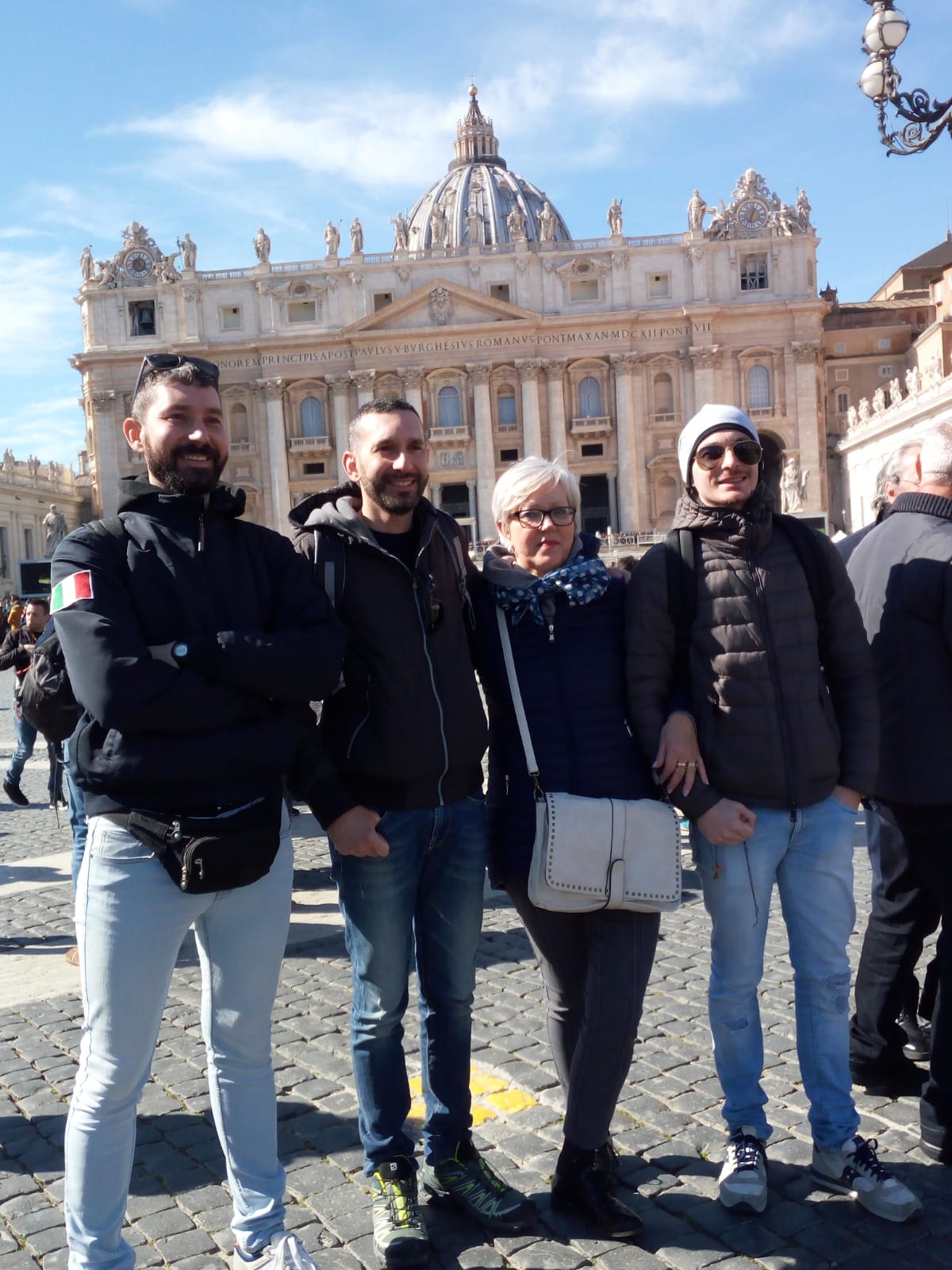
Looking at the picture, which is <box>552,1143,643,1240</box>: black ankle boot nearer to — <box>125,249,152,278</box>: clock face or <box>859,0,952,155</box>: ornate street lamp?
<box>859,0,952,155</box>: ornate street lamp

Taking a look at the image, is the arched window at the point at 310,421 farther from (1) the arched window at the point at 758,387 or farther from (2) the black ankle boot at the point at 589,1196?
(2) the black ankle boot at the point at 589,1196

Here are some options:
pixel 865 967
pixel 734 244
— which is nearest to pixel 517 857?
pixel 865 967

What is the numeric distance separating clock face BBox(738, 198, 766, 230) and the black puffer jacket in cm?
4862

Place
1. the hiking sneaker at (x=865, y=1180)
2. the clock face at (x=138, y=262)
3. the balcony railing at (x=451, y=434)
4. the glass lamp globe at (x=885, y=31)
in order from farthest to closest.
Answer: the clock face at (x=138, y=262) < the balcony railing at (x=451, y=434) < the glass lamp globe at (x=885, y=31) < the hiking sneaker at (x=865, y=1180)

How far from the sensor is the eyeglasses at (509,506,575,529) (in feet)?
9.33

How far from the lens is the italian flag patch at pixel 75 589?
226 cm

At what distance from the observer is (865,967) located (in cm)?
346

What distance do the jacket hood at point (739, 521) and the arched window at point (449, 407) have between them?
45538 millimetres

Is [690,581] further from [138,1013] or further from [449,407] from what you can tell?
[449,407]

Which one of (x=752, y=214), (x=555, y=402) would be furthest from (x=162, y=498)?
(x=752, y=214)

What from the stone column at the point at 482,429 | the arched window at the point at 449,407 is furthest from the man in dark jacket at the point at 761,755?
the arched window at the point at 449,407

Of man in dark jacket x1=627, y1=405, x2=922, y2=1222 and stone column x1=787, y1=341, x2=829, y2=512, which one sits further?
stone column x1=787, y1=341, x2=829, y2=512

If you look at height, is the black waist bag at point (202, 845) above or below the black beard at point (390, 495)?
below

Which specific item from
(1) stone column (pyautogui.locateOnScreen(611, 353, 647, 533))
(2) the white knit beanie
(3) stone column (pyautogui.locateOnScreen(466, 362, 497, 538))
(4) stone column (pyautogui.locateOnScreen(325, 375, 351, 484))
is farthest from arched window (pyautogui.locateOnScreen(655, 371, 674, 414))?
(2) the white knit beanie
